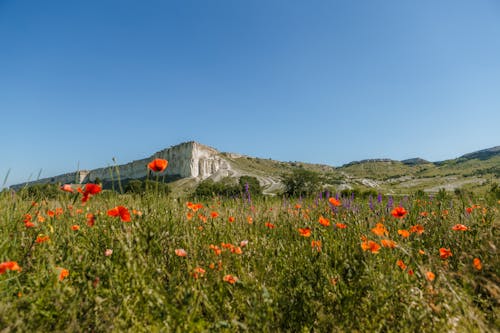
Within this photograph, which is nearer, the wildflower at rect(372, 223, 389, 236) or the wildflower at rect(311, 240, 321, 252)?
the wildflower at rect(372, 223, 389, 236)

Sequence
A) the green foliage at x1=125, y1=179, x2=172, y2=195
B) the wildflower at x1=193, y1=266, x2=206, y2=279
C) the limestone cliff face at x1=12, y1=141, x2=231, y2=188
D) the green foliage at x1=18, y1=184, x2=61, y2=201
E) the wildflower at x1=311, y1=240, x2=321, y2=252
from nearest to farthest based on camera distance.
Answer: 1. the wildflower at x1=193, y1=266, x2=206, y2=279
2. the wildflower at x1=311, y1=240, x2=321, y2=252
3. the green foliage at x1=125, y1=179, x2=172, y2=195
4. the green foliage at x1=18, y1=184, x2=61, y2=201
5. the limestone cliff face at x1=12, y1=141, x2=231, y2=188

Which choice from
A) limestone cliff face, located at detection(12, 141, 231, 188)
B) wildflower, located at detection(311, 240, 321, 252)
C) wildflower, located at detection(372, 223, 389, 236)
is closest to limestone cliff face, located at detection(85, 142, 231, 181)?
limestone cliff face, located at detection(12, 141, 231, 188)

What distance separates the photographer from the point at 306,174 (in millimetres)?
53375

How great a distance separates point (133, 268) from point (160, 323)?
43cm

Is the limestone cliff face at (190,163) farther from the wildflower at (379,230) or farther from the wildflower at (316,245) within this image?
the wildflower at (379,230)

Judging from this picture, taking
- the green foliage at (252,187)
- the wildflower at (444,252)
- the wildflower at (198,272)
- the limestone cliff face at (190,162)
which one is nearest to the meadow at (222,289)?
the wildflower at (198,272)

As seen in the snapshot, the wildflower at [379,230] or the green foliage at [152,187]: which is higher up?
the green foliage at [152,187]

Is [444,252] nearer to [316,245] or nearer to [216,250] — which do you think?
[316,245]

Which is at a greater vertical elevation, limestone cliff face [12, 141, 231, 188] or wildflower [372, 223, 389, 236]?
limestone cliff face [12, 141, 231, 188]

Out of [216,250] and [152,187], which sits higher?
[152,187]

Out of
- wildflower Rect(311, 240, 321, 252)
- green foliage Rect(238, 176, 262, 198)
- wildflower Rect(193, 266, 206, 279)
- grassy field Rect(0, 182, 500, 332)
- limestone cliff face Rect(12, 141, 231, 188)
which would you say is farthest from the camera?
limestone cliff face Rect(12, 141, 231, 188)

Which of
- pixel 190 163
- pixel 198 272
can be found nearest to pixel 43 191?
pixel 198 272

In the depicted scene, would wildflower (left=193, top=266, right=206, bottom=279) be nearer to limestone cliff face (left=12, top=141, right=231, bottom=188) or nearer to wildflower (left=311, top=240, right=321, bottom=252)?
wildflower (left=311, top=240, right=321, bottom=252)

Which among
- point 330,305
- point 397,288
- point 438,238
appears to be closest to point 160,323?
point 330,305
